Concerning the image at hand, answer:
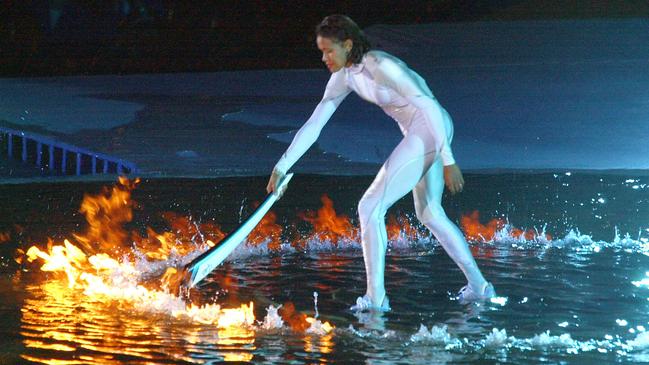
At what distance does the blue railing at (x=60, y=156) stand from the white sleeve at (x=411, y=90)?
7.57 meters

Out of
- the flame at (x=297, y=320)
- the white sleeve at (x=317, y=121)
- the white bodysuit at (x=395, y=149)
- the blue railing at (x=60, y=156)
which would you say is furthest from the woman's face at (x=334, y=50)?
the blue railing at (x=60, y=156)

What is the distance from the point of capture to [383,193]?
688 cm

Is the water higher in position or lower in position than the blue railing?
lower

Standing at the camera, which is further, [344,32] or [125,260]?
[125,260]

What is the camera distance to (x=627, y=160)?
14.1 meters

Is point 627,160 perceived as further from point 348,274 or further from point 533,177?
point 348,274

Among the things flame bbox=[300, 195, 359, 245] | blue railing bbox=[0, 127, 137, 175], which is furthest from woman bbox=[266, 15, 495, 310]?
blue railing bbox=[0, 127, 137, 175]

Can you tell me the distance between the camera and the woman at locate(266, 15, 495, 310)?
6.72m

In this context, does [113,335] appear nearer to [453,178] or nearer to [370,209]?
[370,209]

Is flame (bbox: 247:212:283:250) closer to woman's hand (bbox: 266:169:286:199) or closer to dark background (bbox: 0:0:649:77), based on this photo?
woman's hand (bbox: 266:169:286:199)

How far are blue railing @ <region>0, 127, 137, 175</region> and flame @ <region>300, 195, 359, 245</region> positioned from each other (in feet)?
11.6

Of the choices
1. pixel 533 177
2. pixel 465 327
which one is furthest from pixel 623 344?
pixel 533 177

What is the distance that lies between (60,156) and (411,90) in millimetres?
8385

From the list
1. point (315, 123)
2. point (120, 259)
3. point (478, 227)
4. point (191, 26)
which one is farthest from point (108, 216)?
point (191, 26)
